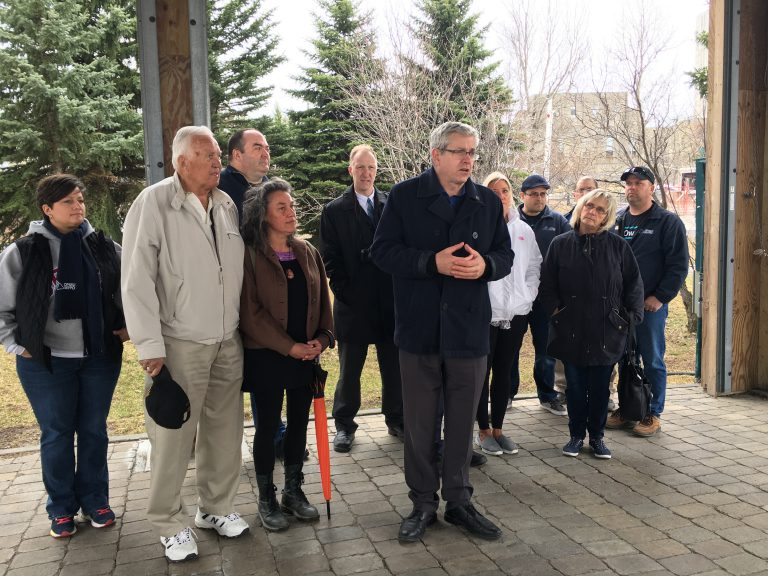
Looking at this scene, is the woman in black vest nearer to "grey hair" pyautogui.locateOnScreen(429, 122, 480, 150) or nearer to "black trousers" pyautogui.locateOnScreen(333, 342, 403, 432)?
"black trousers" pyautogui.locateOnScreen(333, 342, 403, 432)

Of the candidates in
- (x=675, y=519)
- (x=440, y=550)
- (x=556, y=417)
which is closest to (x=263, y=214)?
(x=440, y=550)

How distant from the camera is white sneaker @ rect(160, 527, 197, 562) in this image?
3.34 metres

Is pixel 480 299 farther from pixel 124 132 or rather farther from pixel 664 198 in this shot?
pixel 124 132

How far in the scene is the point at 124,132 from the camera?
42.3ft

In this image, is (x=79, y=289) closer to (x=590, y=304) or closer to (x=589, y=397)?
(x=590, y=304)

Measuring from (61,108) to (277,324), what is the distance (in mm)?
10533

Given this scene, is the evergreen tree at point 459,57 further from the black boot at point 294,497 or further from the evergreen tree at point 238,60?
the black boot at point 294,497

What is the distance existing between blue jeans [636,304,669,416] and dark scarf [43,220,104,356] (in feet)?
12.8

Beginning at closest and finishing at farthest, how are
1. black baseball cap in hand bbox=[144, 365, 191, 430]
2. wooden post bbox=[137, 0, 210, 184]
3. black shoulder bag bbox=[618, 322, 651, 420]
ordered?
black baseball cap in hand bbox=[144, 365, 191, 430] < wooden post bbox=[137, 0, 210, 184] < black shoulder bag bbox=[618, 322, 651, 420]

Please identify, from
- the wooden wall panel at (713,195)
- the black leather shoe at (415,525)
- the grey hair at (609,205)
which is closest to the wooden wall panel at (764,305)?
the wooden wall panel at (713,195)

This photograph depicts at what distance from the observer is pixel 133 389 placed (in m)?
9.62

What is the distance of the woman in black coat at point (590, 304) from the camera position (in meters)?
4.64

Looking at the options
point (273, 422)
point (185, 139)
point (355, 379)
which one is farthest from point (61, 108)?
point (273, 422)

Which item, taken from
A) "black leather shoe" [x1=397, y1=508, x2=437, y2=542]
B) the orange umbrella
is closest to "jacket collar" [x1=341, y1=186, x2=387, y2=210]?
the orange umbrella
